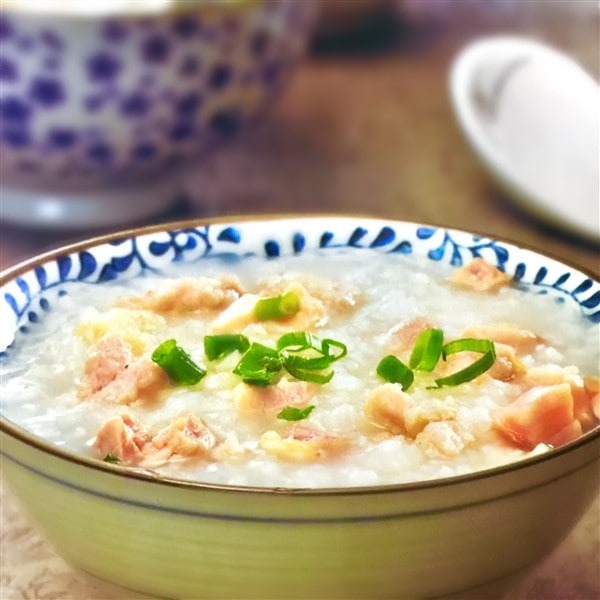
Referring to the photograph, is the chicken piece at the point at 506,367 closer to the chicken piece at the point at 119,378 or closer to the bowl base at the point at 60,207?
the chicken piece at the point at 119,378

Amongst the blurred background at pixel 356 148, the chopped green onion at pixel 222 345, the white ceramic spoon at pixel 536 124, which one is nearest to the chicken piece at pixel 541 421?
the chopped green onion at pixel 222 345

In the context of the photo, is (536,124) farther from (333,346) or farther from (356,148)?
(333,346)

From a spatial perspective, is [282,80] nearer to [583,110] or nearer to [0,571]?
[583,110]

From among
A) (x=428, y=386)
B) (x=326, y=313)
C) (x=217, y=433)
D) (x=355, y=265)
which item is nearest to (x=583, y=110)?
(x=355, y=265)

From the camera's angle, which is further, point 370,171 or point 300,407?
point 370,171

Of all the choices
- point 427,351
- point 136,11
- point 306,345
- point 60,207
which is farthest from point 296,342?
point 60,207

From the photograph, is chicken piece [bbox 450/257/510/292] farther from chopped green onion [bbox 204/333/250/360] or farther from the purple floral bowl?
the purple floral bowl
